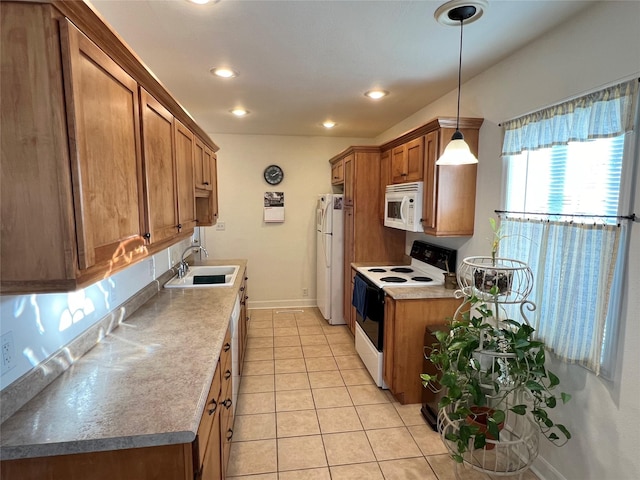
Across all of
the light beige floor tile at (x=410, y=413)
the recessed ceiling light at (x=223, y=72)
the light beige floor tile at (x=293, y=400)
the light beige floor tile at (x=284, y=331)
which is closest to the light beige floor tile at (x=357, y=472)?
the light beige floor tile at (x=410, y=413)

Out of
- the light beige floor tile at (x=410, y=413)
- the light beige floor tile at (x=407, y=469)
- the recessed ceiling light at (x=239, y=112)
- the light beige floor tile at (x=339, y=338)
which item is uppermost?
the recessed ceiling light at (x=239, y=112)

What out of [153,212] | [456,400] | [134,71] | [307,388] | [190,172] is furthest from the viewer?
[307,388]

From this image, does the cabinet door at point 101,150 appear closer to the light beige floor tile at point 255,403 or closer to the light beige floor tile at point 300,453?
the light beige floor tile at point 300,453

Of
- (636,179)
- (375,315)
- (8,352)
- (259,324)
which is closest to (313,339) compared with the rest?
(259,324)

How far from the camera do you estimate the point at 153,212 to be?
166 cm

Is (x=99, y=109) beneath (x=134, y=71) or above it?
beneath

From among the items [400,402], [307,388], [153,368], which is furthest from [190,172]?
[400,402]

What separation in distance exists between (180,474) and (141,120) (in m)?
1.40

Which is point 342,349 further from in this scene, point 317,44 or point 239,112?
point 317,44

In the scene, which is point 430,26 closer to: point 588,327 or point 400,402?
point 588,327

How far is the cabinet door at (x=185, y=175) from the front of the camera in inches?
85.0

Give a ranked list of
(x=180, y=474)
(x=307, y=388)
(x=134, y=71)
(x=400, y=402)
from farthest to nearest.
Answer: (x=307, y=388) → (x=400, y=402) → (x=134, y=71) → (x=180, y=474)

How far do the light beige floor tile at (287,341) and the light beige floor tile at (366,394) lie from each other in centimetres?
106

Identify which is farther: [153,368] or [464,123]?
[464,123]
